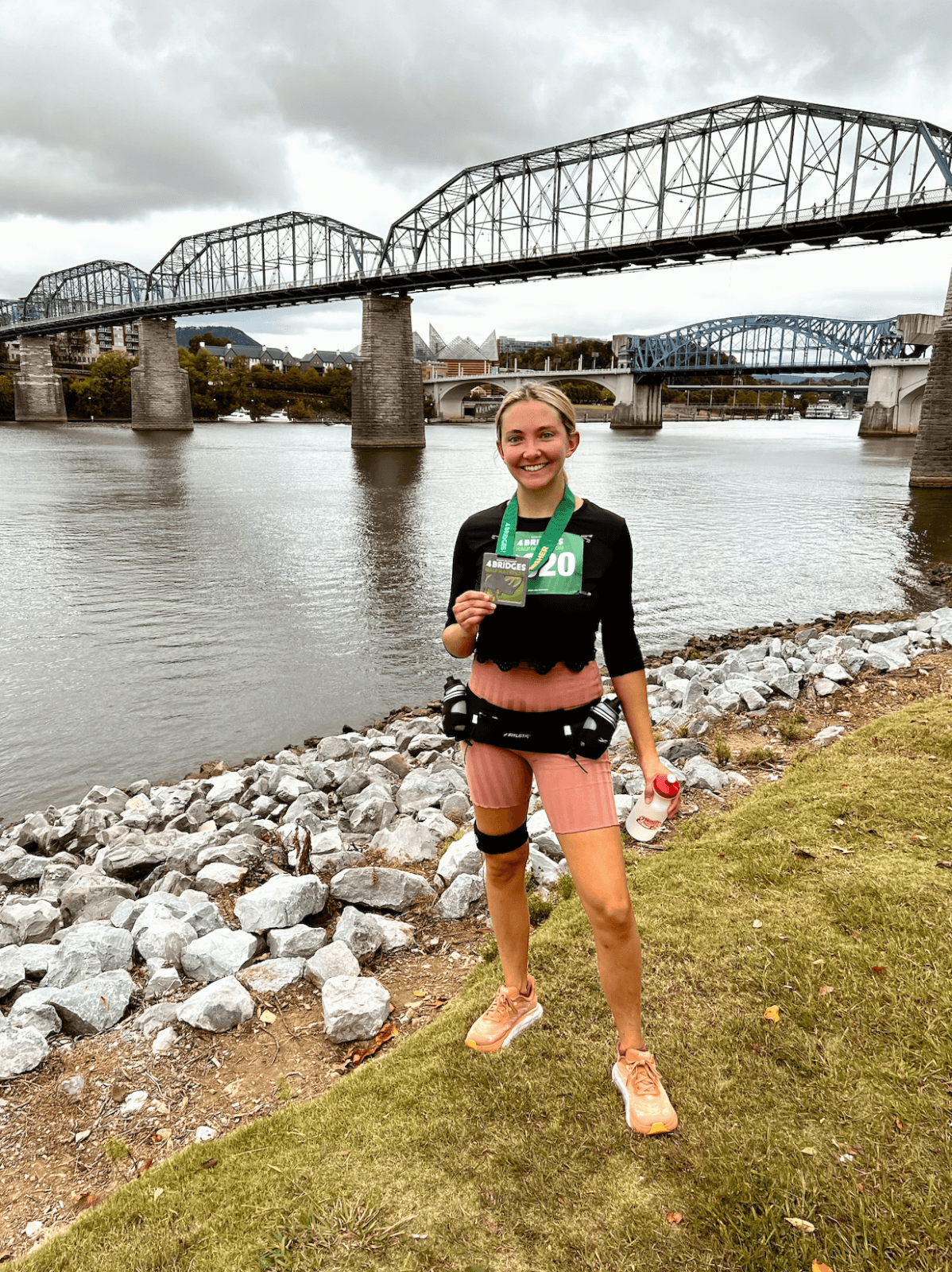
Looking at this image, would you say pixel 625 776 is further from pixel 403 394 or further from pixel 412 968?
pixel 403 394

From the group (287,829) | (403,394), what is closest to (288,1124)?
(287,829)

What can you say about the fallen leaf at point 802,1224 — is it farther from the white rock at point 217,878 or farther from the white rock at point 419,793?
the white rock at point 419,793

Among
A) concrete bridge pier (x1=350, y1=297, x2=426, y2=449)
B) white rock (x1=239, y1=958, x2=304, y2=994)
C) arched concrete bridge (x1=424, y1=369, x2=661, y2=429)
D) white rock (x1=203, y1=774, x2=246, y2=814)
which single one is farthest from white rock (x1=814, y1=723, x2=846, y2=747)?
arched concrete bridge (x1=424, y1=369, x2=661, y2=429)

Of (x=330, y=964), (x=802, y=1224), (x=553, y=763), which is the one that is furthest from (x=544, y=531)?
(x=330, y=964)

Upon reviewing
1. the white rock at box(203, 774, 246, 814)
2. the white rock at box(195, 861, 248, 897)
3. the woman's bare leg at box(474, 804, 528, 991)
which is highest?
the woman's bare leg at box(474, 804, 528, 991)

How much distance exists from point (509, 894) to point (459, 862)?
6.68 feet

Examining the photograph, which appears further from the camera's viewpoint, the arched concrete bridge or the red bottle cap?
the arched concrete bridge

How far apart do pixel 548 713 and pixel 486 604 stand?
47cm

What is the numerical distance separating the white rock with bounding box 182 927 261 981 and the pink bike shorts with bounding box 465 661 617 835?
2.26m

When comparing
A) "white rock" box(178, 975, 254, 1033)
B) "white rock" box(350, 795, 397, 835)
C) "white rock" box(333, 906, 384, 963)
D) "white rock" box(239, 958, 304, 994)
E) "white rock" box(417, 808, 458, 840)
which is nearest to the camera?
"white rock" box(178, 975, 254, 1033)

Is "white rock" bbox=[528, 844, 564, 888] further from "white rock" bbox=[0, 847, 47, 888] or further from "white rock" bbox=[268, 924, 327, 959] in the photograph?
"white rock" bbox=[0, 847, 47, 888]

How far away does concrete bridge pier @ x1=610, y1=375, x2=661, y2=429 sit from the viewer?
124 m

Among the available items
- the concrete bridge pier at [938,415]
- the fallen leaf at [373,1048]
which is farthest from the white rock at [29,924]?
the concrete bridge pier at [938,415]

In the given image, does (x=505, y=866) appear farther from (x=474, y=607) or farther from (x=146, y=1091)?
(x=146, y=1091)
